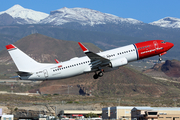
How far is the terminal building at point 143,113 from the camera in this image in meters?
81.9

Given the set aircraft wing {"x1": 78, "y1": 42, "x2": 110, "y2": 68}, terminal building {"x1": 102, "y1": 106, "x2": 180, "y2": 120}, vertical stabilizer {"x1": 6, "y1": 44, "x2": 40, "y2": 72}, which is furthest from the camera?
terminal building {"x1": 102, "y1": 106, "x2": 180, "y2": 120}

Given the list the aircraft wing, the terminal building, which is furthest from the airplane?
the terminal building

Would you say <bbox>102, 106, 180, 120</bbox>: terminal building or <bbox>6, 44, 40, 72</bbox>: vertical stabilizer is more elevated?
<bbox>6, 44, 40, 72</bbox>: vertical stabilizer

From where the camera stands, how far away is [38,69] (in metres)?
70.2

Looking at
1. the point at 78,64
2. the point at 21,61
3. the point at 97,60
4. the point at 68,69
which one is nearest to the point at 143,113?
the point at 97,60

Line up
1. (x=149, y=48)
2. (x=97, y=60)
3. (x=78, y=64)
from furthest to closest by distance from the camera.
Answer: (x=149, y=48)
(x=78, y=64)
(x=97, y=60)

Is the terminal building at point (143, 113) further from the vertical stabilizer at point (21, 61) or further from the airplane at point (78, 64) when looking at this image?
the vertical stabilizer at point (21, 61)

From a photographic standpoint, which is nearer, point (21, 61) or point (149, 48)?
point (21, 61)

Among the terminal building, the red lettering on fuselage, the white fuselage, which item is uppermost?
the red lettering on fuselage

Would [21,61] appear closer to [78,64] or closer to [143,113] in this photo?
[78,64]

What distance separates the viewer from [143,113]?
84.3 meters

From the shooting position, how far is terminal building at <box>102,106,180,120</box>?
8194 cm

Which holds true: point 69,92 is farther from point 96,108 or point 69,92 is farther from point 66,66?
point 66,66

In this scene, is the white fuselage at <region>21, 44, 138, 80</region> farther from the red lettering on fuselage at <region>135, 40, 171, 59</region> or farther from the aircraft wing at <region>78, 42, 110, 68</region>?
the red lettering on fuselage at <region>135, 40, 171, 59</region>
